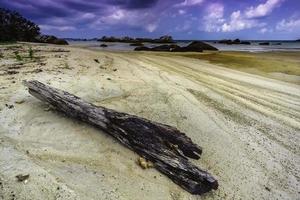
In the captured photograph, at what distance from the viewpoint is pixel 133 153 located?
15.5ft

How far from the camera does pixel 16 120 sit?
562 centimetres

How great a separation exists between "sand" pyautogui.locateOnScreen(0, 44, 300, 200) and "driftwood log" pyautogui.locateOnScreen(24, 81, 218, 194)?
0.12 m

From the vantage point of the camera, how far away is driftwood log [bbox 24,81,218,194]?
161 inches

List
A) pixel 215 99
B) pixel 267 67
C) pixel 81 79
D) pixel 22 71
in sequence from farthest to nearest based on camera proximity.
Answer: pixel 267 67
pixel 22 71
pixel 81 79
pixel 215 99

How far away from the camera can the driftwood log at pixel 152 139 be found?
408 centimetres

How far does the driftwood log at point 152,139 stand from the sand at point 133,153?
0.12 meters

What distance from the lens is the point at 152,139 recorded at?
15.3 ft

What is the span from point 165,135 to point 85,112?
1.52 m

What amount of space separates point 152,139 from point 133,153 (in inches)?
14.7

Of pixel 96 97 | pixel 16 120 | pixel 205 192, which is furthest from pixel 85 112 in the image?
pixel 205 192

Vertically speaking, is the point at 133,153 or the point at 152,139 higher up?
the point at 152,139

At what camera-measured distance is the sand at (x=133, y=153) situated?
4.05 meters

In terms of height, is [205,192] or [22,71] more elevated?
[22,71]

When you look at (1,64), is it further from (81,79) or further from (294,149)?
(294,149)
